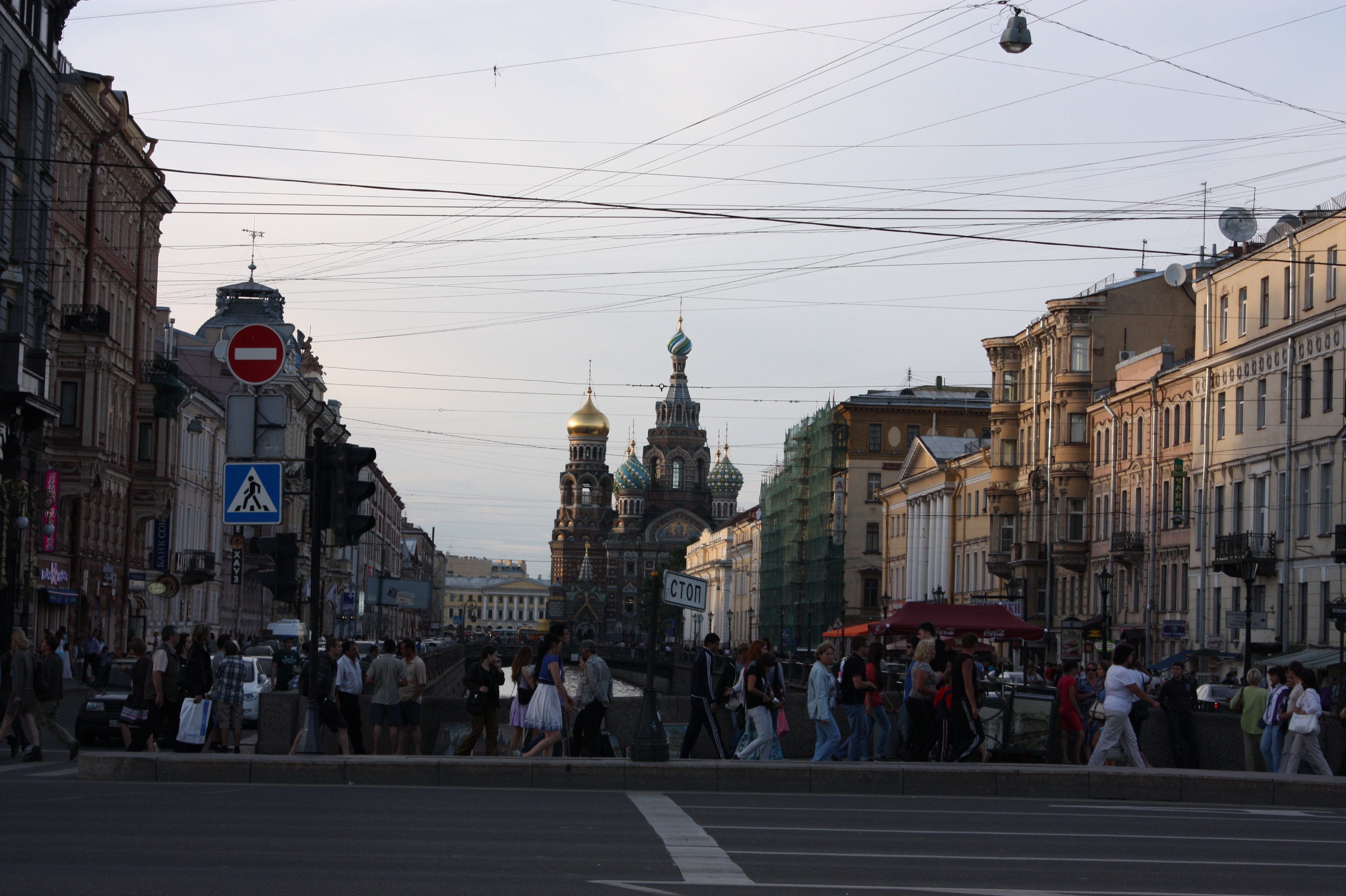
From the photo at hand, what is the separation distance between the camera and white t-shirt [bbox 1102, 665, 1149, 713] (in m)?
20.3

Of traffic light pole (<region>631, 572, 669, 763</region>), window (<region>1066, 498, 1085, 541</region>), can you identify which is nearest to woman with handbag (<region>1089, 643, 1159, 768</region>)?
traffic light pole (<region>631, 572, 669, 763</region>)

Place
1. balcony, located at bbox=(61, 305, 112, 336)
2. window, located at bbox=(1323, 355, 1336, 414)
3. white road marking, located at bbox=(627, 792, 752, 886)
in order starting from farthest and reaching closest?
balcony, located at bbox=(61, 305, 112, 336)
window, located at bbox=(1323, 355, 1336, 414)
white road marking, located at bbox=(627, 792, 752, 886)

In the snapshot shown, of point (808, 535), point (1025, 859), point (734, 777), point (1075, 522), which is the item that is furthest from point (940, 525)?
point (1025, 859)

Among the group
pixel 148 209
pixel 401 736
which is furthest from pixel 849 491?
pixel 401 736

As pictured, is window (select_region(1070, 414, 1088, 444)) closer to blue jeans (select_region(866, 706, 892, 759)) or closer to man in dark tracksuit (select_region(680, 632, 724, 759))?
blue jeans (select_region(866, 706, 892, 759))

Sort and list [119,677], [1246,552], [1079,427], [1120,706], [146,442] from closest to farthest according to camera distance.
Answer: [1120,706]
[119,677]
[1246,552]
[146,442]
[1079,427]

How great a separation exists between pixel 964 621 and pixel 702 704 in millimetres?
17194

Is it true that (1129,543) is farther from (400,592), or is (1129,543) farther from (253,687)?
(253,687)

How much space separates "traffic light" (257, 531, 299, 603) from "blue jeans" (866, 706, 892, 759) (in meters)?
6.90

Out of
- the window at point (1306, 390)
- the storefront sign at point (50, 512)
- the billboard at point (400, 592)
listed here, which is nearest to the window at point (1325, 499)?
the window at point (1306, 390)

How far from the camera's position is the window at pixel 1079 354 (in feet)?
216

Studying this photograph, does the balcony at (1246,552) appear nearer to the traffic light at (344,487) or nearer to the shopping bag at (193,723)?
the shopping bag at (193,723)

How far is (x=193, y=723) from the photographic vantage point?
→ 20.2 metres

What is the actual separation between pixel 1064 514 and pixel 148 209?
3361 cm
